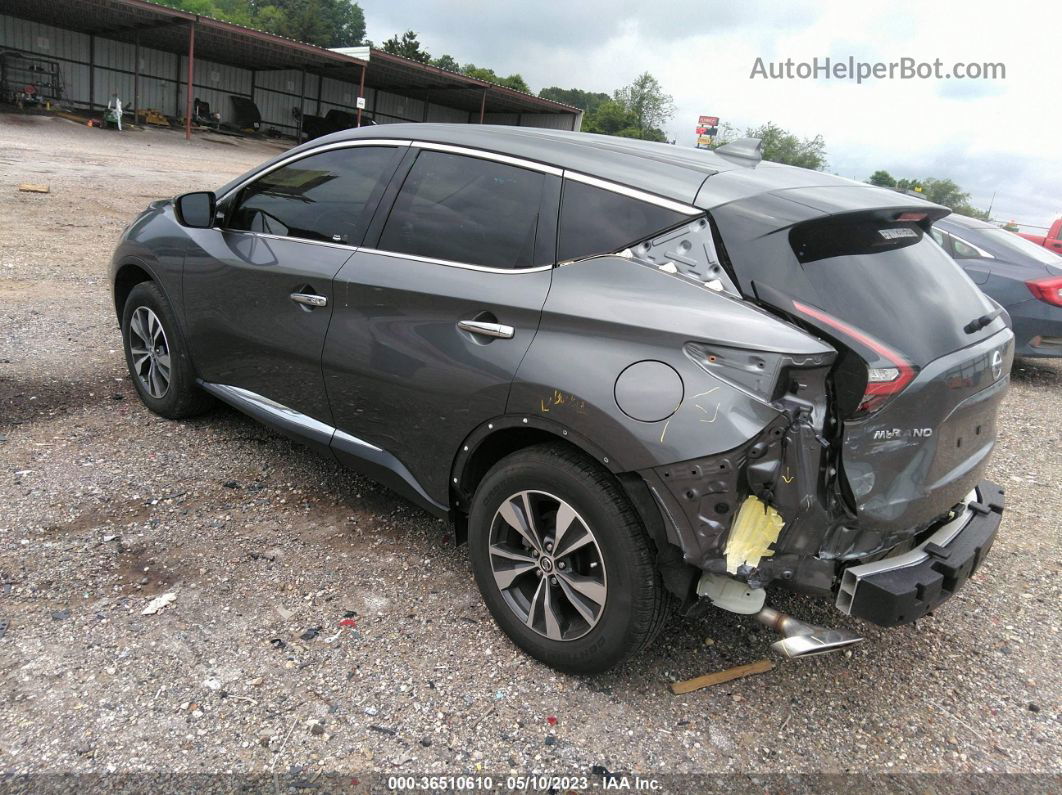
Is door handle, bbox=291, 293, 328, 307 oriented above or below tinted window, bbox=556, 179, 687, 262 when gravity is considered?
below

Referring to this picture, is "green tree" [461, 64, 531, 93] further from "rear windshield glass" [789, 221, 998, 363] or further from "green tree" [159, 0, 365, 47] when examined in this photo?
"rear windshield glass" [789, 221, 998, 363]

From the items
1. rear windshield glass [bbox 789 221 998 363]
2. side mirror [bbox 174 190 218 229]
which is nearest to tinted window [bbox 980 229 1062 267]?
rear windshield glass [bbox 789 221 998 363]

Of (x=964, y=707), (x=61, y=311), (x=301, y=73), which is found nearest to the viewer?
(x=964, y=707)

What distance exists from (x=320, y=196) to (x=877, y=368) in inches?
96.7

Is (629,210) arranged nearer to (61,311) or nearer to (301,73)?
(61,311)

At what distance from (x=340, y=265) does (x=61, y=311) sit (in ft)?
14.4

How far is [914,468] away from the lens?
2.28 metres

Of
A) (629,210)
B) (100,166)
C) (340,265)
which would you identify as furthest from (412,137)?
(100,166)

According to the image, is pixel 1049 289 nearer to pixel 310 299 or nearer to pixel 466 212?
pixel 466 212

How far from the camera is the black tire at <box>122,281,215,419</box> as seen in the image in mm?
4059

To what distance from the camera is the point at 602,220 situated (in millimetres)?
2518

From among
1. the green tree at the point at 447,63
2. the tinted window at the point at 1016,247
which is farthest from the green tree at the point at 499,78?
the tinted window at the point at 1016,247

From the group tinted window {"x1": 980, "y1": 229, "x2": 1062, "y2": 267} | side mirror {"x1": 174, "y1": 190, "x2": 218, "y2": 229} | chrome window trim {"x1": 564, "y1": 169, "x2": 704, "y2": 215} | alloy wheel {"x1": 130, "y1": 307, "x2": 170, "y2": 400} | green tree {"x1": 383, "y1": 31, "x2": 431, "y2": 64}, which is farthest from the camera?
green tree {"x1": 383, "y1": 31, "x2": 431, "y2": 64}

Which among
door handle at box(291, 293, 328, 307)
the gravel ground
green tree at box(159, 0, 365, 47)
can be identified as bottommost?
the gravel ground
